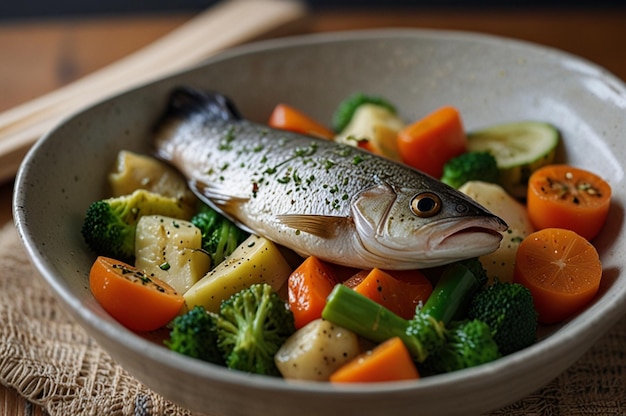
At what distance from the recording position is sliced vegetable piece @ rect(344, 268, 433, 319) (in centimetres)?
237

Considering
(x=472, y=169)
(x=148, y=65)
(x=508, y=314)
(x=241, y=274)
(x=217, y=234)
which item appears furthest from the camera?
(x=148, y=65)

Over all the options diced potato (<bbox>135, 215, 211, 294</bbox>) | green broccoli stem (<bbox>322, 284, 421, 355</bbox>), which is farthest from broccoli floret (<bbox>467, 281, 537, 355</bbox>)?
diced potato (<bbox>135, 215, 211, 294</bbox>)

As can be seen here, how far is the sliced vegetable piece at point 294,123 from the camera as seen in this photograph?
11.1ft

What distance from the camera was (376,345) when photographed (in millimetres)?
2279

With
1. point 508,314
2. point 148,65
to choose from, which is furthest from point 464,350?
point 148,65

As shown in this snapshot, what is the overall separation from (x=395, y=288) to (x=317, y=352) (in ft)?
1.25

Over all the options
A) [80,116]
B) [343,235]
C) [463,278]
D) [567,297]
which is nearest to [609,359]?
[567,297]

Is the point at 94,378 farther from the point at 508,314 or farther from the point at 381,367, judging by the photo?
the point at 508,314

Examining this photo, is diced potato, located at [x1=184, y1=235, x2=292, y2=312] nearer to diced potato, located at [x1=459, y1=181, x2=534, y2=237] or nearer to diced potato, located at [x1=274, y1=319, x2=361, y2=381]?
diced potato, located at [x1=274, y1=319, x2=361, y2=381]

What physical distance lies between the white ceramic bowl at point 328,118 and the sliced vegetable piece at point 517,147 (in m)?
0.09

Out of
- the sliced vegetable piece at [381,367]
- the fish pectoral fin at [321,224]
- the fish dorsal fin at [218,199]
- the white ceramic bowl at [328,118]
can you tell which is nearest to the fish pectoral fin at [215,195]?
the fish dorsal fin at [218,199]

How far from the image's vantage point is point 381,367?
2055 mm

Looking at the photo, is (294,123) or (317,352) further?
(294,123)

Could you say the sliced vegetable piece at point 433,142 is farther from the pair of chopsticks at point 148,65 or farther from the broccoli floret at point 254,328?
the pair of chopsticks at point 148,65
